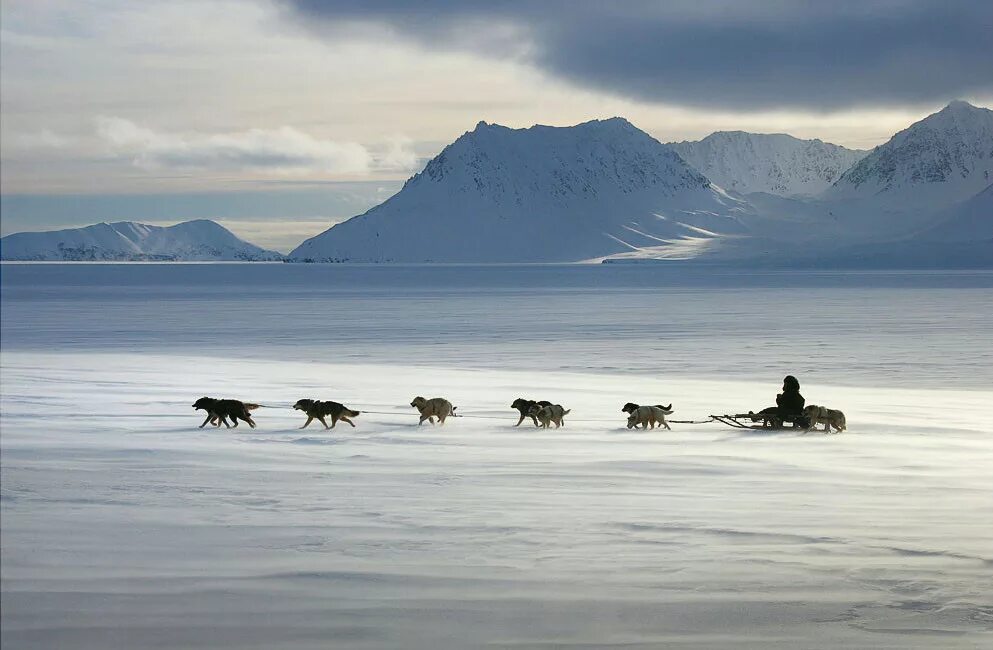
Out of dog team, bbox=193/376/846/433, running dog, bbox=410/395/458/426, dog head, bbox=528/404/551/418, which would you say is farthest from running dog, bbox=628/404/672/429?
running dog, bbox=410/395/458/426

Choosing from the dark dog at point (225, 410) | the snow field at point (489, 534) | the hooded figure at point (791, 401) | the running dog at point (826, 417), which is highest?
the hooded figure at point (791, 401)

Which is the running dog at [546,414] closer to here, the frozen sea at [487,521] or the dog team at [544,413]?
the dog team at [544,413]

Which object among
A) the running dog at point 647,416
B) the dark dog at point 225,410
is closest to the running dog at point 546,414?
the running dog at point 647,416

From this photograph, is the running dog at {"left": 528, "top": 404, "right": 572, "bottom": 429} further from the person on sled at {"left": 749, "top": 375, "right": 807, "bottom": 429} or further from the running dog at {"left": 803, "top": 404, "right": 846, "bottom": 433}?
the running dog at {"left": 803, "top": 404, "right": 846, "bottom": 433}

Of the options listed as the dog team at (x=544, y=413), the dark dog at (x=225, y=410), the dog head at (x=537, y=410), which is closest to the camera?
the dark dog at (x=225, y=410)

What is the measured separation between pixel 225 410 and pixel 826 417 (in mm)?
7664

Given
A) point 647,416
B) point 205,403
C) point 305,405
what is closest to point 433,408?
point 305,405

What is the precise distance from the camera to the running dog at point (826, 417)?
48.8 feet

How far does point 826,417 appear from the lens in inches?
587

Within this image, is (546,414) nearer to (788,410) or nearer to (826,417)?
(788,410)

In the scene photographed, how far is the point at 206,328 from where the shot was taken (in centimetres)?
4569

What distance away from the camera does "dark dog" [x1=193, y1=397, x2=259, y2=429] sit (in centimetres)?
1479

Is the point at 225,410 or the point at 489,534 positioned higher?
the point at 225,410

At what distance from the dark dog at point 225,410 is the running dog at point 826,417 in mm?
7107
